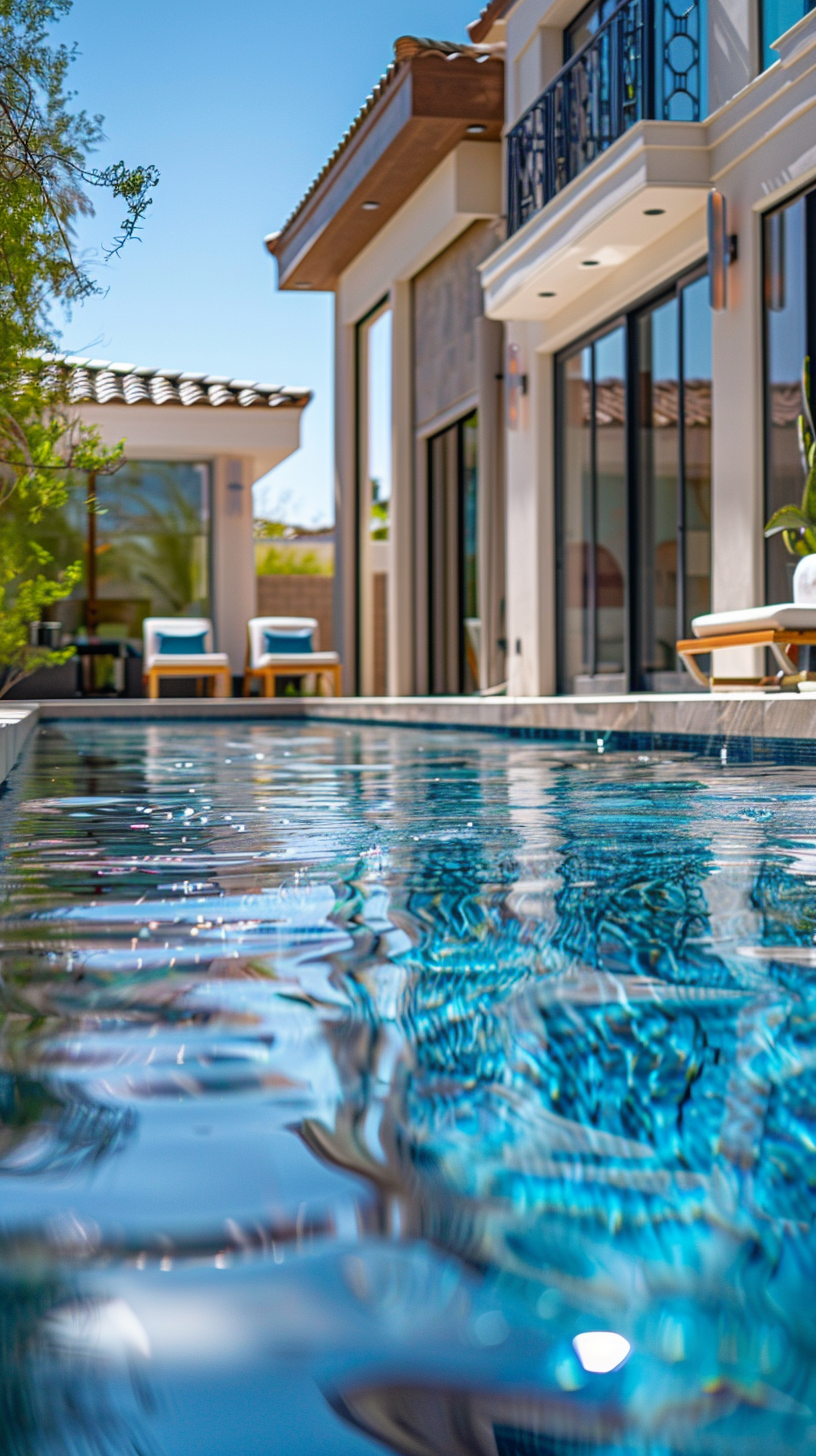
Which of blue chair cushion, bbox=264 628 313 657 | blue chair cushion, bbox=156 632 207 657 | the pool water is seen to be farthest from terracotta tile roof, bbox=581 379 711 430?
the pool water

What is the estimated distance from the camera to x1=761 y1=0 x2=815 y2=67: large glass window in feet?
29.9

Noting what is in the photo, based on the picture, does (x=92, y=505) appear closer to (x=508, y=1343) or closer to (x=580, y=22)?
(x=508, y=1343)

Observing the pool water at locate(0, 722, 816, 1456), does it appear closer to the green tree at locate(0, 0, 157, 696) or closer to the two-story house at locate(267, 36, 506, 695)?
the green tree at locate(0, 0, 157, 696)

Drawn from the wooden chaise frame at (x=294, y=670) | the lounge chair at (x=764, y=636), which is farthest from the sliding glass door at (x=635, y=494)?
the wooden chaise frame at (x=294, y=670)

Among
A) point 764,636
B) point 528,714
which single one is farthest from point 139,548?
point 764,636

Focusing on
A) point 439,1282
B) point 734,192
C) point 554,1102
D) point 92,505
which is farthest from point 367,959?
point 734,192

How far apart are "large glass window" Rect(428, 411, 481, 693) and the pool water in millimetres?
14152

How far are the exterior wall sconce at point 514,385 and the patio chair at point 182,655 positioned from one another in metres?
5.74

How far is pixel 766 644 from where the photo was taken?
27.6ft

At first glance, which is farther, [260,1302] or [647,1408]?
[260,1302]

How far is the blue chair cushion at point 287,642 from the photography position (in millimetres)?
18922

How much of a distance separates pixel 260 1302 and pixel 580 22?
13832 millimetres

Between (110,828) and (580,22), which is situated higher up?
(580,22)

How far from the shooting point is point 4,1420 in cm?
77
